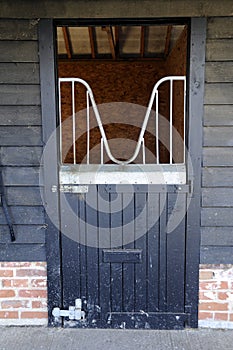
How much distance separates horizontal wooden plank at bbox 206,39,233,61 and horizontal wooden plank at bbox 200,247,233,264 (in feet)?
3.87

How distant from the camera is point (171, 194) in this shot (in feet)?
7.90

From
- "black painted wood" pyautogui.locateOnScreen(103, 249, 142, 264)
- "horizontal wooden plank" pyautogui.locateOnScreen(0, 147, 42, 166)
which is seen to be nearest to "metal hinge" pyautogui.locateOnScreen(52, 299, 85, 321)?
"black painted wood" pyautogui.locateOnScreen(103, 249, 142, 264)

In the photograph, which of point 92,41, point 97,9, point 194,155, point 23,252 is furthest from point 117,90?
point 23,252

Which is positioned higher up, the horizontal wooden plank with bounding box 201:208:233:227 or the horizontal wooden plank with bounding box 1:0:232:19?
the horizontal wooden plank with bounding box 1:0:232:19

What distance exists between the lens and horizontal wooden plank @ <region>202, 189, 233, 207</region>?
A: 2373 millimetres

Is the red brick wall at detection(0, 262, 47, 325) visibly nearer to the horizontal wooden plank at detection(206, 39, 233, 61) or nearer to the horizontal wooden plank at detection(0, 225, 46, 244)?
the horizontal wooden plank at detection(0, 225, 46, 244)

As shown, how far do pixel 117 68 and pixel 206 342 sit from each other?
5.23 meters

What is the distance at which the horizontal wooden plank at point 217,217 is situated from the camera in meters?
2.39

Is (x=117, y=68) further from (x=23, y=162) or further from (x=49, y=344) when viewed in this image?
(x=49, y=344)

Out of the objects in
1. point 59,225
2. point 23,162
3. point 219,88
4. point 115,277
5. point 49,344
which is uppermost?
point 219,88

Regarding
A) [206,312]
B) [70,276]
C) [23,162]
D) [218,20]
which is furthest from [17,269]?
[218,20]

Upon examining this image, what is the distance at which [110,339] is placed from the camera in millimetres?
2422

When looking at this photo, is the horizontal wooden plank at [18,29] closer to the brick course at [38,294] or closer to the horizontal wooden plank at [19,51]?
the horizontal wooden plank at [19,51]

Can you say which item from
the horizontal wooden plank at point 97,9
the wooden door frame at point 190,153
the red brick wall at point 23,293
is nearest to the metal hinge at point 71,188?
the wooden door frame at point 190,153
